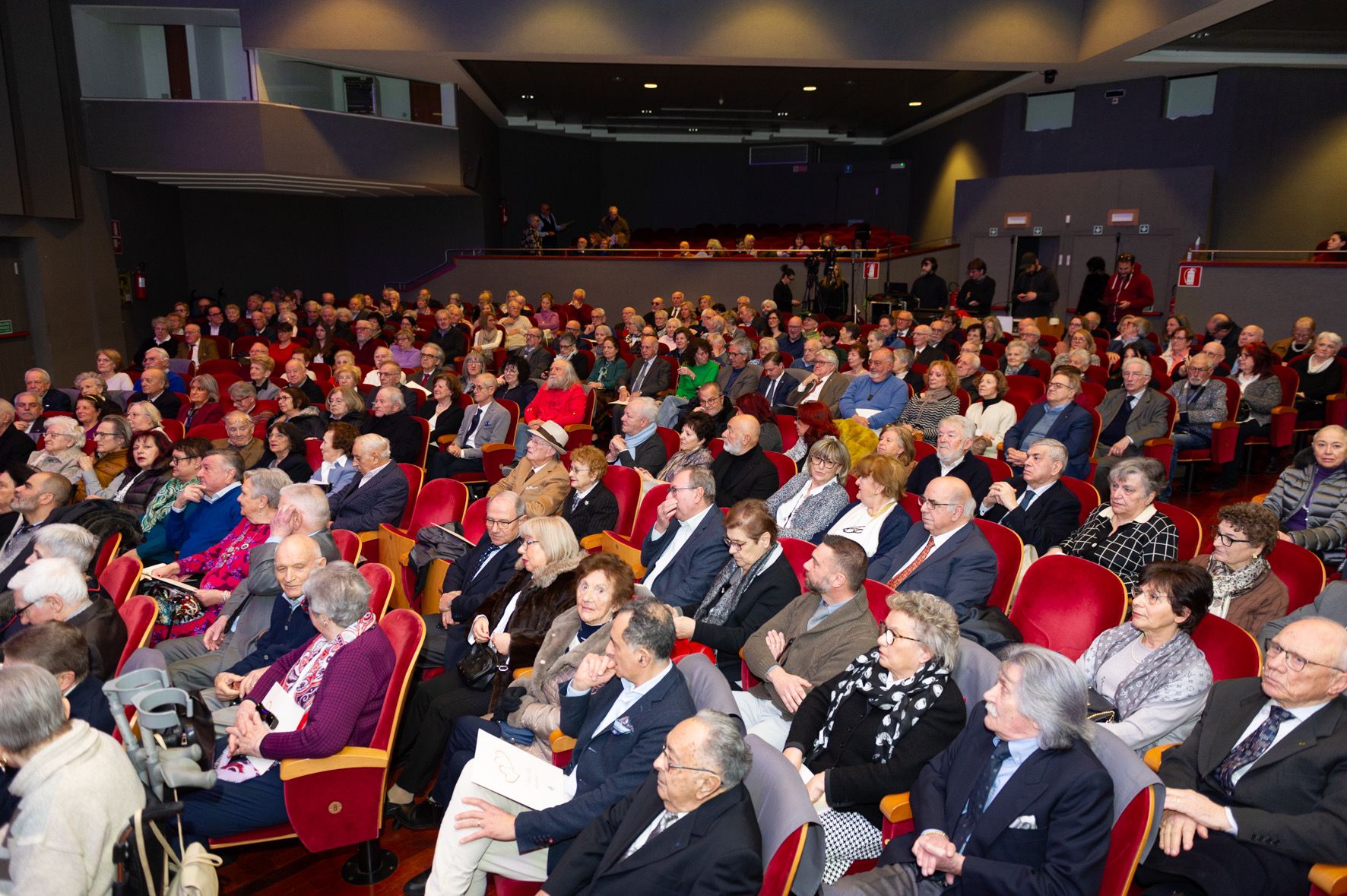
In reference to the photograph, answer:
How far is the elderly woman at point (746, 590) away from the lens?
3.29 meters

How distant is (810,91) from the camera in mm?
14648

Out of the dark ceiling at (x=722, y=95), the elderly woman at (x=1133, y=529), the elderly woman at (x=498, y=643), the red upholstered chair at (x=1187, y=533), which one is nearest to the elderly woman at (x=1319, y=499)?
the red upholstered chair at (x=1187, y=533)

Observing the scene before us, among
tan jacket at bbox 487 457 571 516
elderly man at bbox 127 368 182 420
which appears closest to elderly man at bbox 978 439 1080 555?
tan jacket at bbox 487 457 571 516

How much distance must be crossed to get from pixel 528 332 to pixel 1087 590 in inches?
270

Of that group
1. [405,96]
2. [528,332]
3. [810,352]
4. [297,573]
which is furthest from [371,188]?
[297,573]

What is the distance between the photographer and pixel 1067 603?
3.27m

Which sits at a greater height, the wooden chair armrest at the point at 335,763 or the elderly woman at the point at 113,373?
the elderly woman at the point at 113,373

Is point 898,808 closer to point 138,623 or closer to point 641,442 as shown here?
point 138,623

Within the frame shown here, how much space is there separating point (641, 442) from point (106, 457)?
311 cm

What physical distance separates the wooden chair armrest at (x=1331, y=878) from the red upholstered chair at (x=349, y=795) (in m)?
2.38

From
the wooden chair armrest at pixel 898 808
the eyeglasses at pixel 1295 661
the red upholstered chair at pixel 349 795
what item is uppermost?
the eyeglasses at pixel 1295 661

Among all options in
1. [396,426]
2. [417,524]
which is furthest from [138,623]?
[396,426]

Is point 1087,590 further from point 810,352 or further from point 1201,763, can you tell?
point 810,352

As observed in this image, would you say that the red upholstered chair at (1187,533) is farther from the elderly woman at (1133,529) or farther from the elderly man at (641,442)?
the elderly man at (641,442)
